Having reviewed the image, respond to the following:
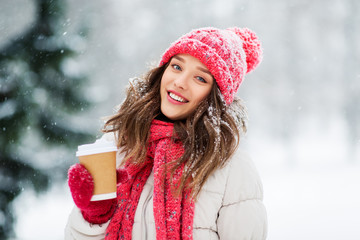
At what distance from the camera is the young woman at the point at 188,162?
1639 millimetres

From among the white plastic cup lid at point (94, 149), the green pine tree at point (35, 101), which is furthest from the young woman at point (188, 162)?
the green pine tree at point (35, 101)

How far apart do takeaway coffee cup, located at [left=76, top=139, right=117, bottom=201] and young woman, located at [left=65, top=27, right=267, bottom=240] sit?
104mm

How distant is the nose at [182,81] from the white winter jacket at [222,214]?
18.1 inches

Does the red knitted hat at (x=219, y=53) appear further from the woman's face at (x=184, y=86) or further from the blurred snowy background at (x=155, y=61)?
the blurred snowy background at (x=155, y=61)

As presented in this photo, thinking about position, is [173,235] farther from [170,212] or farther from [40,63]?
[40,63]

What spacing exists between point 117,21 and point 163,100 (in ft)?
22.2

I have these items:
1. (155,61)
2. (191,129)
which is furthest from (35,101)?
(191,129)

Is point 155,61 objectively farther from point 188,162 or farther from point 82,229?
point 82,229

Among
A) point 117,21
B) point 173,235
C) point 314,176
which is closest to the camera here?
point 173,235

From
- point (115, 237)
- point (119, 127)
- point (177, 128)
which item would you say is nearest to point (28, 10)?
point (119, 127)

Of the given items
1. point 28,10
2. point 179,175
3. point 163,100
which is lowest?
point 179,175

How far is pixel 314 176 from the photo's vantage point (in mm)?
7383

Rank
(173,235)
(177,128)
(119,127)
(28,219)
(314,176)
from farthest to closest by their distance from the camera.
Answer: (314,176) < (28,219) < (119,127) < (177,128) < (173,235)

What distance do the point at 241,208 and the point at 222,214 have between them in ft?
0.32
